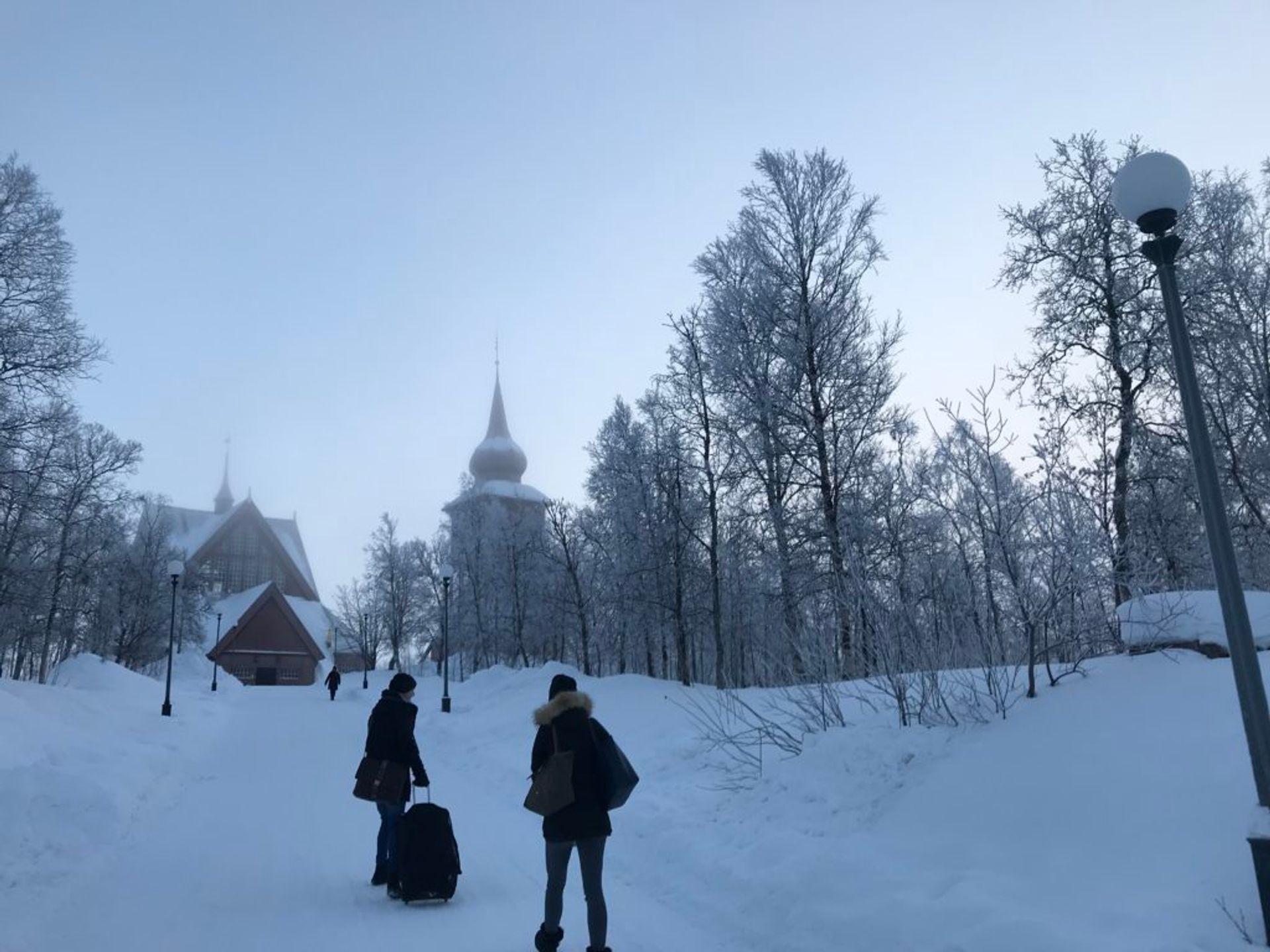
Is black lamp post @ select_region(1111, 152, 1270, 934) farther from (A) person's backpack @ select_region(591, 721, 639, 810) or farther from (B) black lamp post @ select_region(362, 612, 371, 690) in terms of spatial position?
(B) black lamp post @ select_region(362, 612, 371, 690)

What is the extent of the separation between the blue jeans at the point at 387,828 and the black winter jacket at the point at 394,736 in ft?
0.48

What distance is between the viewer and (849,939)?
557cm

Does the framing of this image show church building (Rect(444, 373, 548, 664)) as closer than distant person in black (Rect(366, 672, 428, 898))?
No

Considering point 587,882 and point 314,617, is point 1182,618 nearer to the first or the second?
point 587,882

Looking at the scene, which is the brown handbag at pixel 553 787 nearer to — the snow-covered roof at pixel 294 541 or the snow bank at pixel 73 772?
the snow bank at pixel 73 772

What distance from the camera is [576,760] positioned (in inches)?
222

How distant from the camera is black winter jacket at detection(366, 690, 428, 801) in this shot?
24.7 ft

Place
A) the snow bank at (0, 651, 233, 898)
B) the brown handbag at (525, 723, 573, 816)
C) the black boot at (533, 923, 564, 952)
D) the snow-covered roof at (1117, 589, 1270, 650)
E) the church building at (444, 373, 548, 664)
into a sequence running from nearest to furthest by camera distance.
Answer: the black boot at (533, 923, 564, 952), the brown handbag at (525, 723, 573, 816), the snow-covered roof at (1117, 589, 1270, 650), the snow bank at (0, 651, 233, 898), the church building at (444, 373, 548, 664)

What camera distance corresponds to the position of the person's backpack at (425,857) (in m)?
6.84

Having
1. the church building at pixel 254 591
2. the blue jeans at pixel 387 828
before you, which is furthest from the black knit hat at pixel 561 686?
the church building at pixel 254 591

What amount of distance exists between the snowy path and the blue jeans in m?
0.25

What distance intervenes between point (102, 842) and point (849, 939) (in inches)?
299

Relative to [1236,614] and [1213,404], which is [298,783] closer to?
[1236,614]

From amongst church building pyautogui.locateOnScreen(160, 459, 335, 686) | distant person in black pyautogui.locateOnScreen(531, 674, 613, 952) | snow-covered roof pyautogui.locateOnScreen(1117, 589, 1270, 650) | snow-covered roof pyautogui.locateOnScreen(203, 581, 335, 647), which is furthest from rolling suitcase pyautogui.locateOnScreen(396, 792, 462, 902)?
snow-covered roof pyautogui.locateOnScreen(203, 581, 335, 647)
